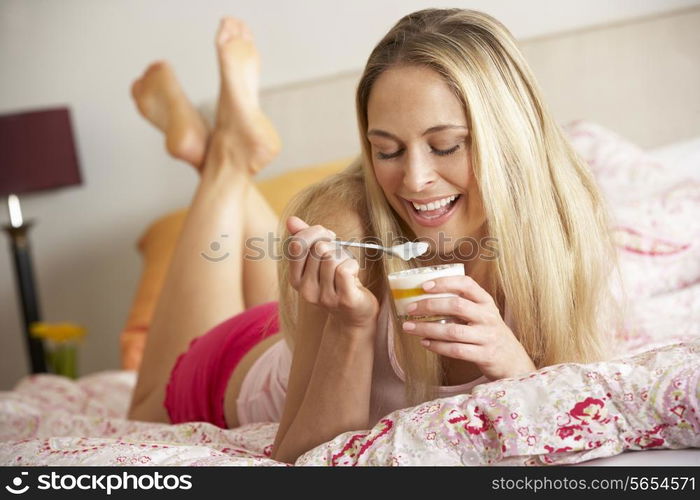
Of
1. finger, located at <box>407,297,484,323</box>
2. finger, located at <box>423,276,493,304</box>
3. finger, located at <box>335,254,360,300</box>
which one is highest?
finger, located at <box>335,254,360,300</box>

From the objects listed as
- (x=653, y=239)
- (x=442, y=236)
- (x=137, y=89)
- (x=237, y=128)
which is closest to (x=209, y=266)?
(x=237, y=128)

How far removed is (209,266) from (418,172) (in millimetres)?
999

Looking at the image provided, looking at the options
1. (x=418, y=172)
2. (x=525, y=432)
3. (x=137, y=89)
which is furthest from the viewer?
(x=137, y=89)

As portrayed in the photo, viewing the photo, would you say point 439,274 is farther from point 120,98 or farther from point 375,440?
point 120,98

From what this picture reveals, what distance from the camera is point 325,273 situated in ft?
3.84

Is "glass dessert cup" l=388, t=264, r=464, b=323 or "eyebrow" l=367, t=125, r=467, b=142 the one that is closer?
"glass dessert cup" l=388, t=264, r=464, b=323

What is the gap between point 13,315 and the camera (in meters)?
3.85

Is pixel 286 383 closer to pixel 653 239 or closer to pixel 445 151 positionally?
pixel 445 151

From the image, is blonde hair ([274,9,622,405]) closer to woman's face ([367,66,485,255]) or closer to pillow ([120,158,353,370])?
woman's face ([367,66,485,255])

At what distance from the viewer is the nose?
1270 mm

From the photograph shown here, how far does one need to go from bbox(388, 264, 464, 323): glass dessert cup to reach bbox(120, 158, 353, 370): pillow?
5.37 ft
